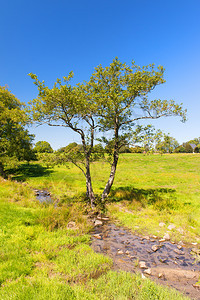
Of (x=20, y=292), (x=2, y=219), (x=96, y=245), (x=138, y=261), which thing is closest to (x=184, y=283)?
(x=138, y=261)

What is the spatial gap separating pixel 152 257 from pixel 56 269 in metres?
4.69

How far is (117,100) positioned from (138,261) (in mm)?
10685

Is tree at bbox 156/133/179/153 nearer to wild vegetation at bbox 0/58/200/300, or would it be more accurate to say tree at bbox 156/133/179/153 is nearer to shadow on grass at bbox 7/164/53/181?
wild vegetation at bbox 0/58/200/300

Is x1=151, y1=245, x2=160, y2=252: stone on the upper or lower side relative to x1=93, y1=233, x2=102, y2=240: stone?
lower

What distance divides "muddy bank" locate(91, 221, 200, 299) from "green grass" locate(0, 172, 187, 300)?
0.65m

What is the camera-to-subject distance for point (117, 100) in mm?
12172

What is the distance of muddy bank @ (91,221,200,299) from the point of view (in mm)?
5902

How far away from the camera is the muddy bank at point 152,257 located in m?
5.90

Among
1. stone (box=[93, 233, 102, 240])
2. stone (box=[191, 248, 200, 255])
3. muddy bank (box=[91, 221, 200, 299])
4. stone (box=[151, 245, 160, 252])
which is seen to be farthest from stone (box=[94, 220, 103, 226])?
stone (box=[191, 248, 200, 255])

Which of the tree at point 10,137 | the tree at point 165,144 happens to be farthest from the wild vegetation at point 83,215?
the tree at point 10,137

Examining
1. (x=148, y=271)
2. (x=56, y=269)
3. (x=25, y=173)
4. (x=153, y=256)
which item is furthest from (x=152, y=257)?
(x=25, y=173)

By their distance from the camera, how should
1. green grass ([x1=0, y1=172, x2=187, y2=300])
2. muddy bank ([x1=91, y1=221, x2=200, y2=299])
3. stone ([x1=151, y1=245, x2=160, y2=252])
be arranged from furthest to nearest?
stone ([x1=151, y1=245, x2=160, y2=252]) < muddy bank ([x1=91, y1=221, x2=200, y2=299]) < green grass ([x1=0, y1=172, x2=187, y2=300])

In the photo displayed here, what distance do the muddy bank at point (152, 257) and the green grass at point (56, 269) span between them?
2.14ft

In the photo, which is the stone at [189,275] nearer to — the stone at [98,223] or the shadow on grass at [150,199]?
the stone at [98,223]
